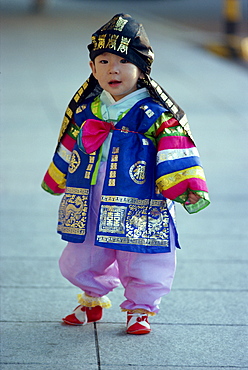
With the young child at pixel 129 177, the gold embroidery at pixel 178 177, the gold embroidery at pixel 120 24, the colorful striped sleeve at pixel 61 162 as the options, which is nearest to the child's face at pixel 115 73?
the young child at pixel 129 177

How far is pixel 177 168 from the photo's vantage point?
2.91m

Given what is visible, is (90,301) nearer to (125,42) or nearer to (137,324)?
(137,324)

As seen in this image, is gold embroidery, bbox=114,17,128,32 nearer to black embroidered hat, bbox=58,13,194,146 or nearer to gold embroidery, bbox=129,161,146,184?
black embroidered hat, bbox=58,13,194,146

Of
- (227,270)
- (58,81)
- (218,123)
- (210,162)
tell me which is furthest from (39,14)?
(227,270)

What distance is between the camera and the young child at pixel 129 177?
2.93m

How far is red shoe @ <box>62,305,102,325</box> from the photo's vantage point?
3.24m

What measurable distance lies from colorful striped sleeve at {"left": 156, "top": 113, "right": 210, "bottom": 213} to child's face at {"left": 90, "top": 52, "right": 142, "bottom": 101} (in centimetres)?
21

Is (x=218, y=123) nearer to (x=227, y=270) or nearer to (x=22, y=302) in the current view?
(x=227, y=270)

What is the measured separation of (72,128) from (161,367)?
115 cm

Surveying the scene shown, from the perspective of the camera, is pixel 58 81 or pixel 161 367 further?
pixel 58 81

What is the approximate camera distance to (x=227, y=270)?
4.08 m

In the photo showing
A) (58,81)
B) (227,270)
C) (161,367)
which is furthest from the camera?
(58,81)

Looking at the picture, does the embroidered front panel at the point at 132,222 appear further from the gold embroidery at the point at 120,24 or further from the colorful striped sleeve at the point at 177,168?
the gold embroidery at the point at 120,24

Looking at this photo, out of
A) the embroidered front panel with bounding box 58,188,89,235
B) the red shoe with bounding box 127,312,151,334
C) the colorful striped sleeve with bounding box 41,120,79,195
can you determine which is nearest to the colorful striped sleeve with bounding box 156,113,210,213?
the embroidered front panel with bounding box 58,188,89,235
